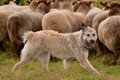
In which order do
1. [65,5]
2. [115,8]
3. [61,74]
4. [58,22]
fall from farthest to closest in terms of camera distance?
[65,5], [115,8], [58,22], [61,74]

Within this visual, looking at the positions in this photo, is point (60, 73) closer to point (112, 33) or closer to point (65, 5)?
point (112, 33)

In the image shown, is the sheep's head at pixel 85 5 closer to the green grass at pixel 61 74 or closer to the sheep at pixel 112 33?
the sheep at pixel 112 33

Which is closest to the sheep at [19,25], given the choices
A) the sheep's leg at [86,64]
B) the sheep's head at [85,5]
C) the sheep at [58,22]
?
the sheep at [58,22]

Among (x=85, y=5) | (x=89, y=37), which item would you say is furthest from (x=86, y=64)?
(x=85, y=5)

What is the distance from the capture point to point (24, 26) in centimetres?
1034

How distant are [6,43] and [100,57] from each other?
3.96 m

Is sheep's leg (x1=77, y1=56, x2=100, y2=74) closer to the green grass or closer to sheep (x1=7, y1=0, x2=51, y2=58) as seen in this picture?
the green grass

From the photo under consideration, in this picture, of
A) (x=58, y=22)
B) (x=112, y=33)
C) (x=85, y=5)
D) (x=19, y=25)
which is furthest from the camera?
(x=85, y=5)

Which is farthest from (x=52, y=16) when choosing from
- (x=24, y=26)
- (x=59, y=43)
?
(x=59, y=43)

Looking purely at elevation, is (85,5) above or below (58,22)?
below

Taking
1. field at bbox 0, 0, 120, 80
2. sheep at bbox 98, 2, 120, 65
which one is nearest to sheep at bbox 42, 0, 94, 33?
field at bbox 0, 0, 120, 80

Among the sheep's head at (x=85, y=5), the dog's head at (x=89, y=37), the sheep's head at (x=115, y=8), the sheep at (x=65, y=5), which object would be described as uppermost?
the dog's head at (x=89, y=37)

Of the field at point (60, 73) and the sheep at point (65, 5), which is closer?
the field at point (60, 73)

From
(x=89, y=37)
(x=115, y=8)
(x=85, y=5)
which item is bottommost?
(x=85, y=5)
